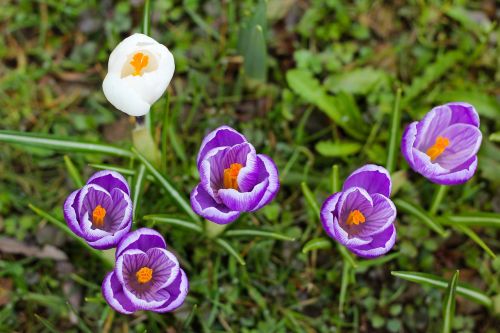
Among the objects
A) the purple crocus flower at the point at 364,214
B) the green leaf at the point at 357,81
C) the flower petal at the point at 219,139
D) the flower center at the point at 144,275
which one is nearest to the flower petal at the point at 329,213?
the purple crocus flower at the point at 364,214

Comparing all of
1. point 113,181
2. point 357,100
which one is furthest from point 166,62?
point 357,100

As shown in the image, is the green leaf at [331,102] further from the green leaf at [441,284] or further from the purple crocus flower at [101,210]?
the purple crocus flower at [101,210]

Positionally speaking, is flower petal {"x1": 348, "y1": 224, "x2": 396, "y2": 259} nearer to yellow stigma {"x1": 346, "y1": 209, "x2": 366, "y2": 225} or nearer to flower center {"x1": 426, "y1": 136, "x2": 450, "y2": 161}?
yellow stigma {"x1": 346, "y1": 209, "x2": 366, "y2": 225}

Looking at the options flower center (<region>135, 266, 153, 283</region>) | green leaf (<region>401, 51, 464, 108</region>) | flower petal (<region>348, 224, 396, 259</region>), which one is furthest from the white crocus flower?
green leaf (<region>401, 51, 464, 108</region>)

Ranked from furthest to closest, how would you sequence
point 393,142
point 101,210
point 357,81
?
point 357,81, point 393,142, point 101,210

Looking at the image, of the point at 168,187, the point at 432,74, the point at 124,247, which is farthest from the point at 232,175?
the point at 432,74

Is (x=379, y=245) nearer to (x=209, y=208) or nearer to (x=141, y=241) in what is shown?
(x=209, y=208)

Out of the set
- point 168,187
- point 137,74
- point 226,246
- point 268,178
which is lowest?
point 226,246
